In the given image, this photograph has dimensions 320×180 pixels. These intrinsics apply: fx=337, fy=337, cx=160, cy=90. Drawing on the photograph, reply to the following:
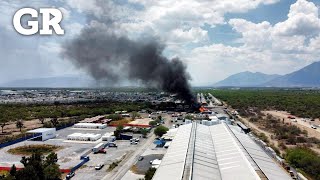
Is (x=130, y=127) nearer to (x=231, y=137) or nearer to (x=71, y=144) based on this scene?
(x=71, y=144)

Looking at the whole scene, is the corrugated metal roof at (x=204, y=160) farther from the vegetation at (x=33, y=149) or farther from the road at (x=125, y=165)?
the vegetation at (x=33, y=149)

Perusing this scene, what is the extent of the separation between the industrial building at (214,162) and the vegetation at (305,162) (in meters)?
5.71

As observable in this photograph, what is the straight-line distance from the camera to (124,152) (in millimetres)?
52719

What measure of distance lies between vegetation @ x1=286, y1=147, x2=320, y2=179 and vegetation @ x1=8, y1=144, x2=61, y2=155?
118 ft

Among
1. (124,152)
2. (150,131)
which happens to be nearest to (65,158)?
(124,152)

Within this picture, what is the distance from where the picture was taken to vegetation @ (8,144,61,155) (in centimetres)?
5162

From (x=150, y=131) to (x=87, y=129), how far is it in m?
14.6

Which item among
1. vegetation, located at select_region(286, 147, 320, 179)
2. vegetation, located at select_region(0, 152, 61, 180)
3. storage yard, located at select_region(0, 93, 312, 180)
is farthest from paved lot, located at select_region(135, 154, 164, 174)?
vegetation, located at select_region(286, 147, 320, 179)

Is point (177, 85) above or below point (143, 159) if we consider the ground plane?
above

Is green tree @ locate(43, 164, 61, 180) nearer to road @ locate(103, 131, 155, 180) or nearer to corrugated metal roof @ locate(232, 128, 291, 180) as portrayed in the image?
road @ locate(103, 131, 155, 180)

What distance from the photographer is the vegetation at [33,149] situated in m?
51.6

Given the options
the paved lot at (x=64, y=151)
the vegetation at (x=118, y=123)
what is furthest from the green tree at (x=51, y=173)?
the vegetation at (x=118, y=123)

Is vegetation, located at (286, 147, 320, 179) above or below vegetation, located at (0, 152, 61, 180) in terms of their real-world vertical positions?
below

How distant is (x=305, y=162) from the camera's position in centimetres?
4138
